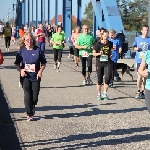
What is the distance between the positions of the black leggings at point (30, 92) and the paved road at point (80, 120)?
0.26 meters

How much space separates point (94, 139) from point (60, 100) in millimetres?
3875

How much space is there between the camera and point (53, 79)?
15.7 meters

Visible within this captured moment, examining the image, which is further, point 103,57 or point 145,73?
point 103,57

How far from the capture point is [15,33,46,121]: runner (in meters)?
8.49

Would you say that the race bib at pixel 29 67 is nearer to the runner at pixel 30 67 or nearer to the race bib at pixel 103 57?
the runner at pixel 30 67

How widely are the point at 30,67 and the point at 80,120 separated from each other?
1.33 metres

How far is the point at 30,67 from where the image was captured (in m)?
8.52

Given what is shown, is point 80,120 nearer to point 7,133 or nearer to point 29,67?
point 29,67

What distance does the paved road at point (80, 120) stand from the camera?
7129 millimetres

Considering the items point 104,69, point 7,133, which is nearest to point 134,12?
point 104,69

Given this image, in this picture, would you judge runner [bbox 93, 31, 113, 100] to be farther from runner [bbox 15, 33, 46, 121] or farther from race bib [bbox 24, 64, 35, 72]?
race bib [bbox 24, 64, 35, 72]

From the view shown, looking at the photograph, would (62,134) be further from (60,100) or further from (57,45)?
(57,45)

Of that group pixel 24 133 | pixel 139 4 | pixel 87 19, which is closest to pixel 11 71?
pixel 24 133

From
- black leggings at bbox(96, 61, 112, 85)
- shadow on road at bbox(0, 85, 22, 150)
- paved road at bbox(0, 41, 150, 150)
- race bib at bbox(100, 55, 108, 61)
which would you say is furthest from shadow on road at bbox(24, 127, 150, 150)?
race bib at bbox(100, 55, 108, 61)
